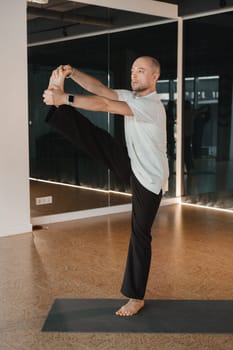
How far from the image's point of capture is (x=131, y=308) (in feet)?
10.7

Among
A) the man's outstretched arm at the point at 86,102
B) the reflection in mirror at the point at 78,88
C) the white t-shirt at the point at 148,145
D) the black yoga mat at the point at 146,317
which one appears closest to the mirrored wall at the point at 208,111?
the reflection in mirror at the point at 78,88

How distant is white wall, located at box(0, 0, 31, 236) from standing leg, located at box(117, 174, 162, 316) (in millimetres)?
2463

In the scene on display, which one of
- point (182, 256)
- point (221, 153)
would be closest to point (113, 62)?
point (221, 153)

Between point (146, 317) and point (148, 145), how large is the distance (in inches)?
43.1

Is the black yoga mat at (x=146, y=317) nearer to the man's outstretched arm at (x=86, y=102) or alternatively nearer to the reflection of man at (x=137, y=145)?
the reflection of man at (x=137, y=145)

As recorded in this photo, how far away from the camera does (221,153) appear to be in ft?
22.3

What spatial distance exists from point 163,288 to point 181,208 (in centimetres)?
328

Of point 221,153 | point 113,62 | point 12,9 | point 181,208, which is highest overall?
point 12,9

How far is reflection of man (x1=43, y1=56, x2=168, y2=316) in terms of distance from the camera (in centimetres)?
299

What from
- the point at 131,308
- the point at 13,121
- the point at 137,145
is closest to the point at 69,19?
the point at 13,121

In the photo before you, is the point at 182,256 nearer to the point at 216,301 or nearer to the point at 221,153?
the point at 216,301

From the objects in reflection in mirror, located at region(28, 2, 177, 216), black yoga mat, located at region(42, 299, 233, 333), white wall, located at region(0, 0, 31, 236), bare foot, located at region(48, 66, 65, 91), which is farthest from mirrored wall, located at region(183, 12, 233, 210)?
bare foot, located at region(48, 66, 65, 91)

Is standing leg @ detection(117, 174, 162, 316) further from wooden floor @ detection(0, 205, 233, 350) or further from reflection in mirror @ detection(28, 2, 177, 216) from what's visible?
reflection in mirror @ detection(28, 2, 177, 216)

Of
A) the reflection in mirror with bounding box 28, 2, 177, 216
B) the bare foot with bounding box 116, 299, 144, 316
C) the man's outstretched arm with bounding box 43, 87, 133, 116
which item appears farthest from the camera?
the reflection in mirror with bounding box 28, 2, 177, 216
